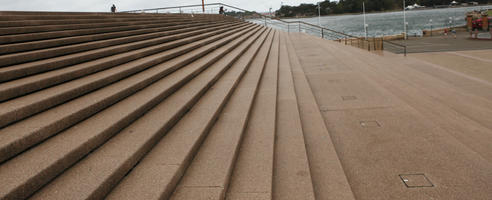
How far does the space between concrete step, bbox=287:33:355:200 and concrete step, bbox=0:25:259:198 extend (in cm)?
210

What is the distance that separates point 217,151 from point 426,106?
5.22m

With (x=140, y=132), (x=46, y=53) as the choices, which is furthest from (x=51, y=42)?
(x=140, y=132)

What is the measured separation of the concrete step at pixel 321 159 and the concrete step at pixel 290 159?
160mm

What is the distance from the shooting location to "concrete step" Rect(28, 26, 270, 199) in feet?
8.06

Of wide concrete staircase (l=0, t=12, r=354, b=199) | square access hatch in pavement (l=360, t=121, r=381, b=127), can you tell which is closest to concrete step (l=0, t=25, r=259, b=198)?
wide concrete staircase (l=0, t=12, r=354, b=199)

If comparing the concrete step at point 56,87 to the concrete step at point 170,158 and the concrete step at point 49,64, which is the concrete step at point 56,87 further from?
the concrete step at point 170,158

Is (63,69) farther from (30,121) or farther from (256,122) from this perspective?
(256,122)

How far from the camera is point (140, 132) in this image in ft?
11.8

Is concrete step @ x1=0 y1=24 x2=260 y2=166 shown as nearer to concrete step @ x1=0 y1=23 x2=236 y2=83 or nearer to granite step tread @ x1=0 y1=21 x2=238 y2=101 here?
granite step tread @ x1=0 y1=21 x2=238 y2=101

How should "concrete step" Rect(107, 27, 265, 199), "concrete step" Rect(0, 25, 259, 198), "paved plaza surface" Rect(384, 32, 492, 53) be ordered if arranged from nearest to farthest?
"concrete step" Rect(0, 25, 259, 198), "concrete step" Rect(107, 27, 265, 199), "paved plaza surface" Rect(384, 32, 492, 53)

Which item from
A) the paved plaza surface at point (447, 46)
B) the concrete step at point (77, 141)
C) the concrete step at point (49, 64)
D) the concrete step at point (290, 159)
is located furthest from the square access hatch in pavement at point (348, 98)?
the paved plaza surface at point (447, 46)

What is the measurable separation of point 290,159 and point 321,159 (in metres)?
0.47

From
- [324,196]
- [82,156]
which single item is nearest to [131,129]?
[82,156]

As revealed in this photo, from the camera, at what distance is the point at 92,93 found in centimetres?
431
